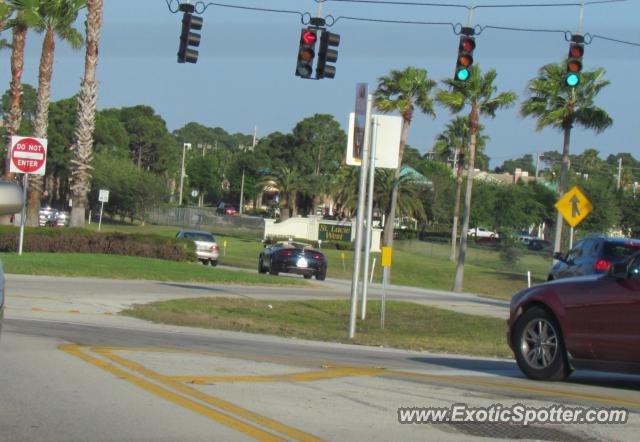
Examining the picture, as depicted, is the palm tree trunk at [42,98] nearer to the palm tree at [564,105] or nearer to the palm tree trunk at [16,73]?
the palm tree trunk at [16,73]

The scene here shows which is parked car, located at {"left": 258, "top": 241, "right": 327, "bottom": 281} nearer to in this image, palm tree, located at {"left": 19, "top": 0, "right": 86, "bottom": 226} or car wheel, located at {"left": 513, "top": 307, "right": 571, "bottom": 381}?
palm tree, located at {"left": 19, "top": 0, "right": 86, "bottom": 226}

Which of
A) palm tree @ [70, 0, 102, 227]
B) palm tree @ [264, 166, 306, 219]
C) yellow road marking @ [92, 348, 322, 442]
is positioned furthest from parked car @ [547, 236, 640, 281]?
palm tree @ [264, 166, 306, 219]

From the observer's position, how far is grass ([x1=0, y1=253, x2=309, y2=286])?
27.3 m

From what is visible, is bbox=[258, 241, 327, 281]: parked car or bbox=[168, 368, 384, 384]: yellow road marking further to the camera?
bbox=[258, 241, 327, 281]: parked car

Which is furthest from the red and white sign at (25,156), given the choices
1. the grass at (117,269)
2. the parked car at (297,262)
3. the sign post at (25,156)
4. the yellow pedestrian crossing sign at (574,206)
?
the yellow pedestrian crossing sign at (574,206)

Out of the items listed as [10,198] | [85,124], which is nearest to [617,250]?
[10,198]

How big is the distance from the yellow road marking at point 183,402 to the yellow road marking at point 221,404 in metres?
0.12

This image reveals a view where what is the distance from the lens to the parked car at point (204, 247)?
40.5 meters

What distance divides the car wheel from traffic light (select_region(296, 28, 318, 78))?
1177cm

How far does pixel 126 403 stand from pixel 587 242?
604 inches

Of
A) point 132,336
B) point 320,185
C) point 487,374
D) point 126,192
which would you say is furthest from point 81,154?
point 320,185

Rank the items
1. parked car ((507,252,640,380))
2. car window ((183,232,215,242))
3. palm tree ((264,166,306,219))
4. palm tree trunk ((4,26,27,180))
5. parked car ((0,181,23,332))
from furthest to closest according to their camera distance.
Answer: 1. palm tree ((264,166,306,219))
2. car window ((183,232,215,242))
3. palm tree trunk ((4,26,27,180))
4. parked car ((507,252,640,380))
5. parked car ((0,181,23,332))

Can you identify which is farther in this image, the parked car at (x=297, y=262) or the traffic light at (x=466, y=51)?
the parked car at (x=297, y=262)

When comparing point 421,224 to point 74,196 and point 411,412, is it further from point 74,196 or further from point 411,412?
point 411,412
